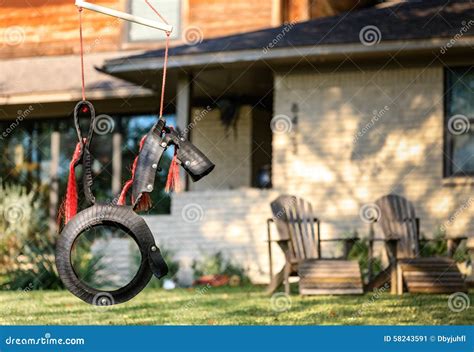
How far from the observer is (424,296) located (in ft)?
30.2

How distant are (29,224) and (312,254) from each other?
4.43 m

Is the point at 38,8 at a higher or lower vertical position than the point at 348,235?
higher

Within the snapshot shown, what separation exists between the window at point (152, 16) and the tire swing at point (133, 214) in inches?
501

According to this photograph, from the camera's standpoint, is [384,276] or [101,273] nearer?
[384,276]

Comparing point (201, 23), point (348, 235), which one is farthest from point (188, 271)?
point (201, 23)

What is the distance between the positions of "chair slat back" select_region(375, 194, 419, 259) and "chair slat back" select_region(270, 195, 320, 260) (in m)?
0.78

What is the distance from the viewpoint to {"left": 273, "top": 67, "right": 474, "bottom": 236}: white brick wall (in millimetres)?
11602

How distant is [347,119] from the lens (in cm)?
1203

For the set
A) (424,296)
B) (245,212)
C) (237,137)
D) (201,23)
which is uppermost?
(201,23)

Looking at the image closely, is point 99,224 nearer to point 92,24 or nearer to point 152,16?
point 152,16

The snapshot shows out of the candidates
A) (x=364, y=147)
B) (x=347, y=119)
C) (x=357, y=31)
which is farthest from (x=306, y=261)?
(x=357, y=31)

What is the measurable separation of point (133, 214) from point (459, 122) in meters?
9.31

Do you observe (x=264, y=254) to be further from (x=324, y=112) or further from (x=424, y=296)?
(x=424, y=296)

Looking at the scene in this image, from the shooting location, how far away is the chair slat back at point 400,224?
999cm
